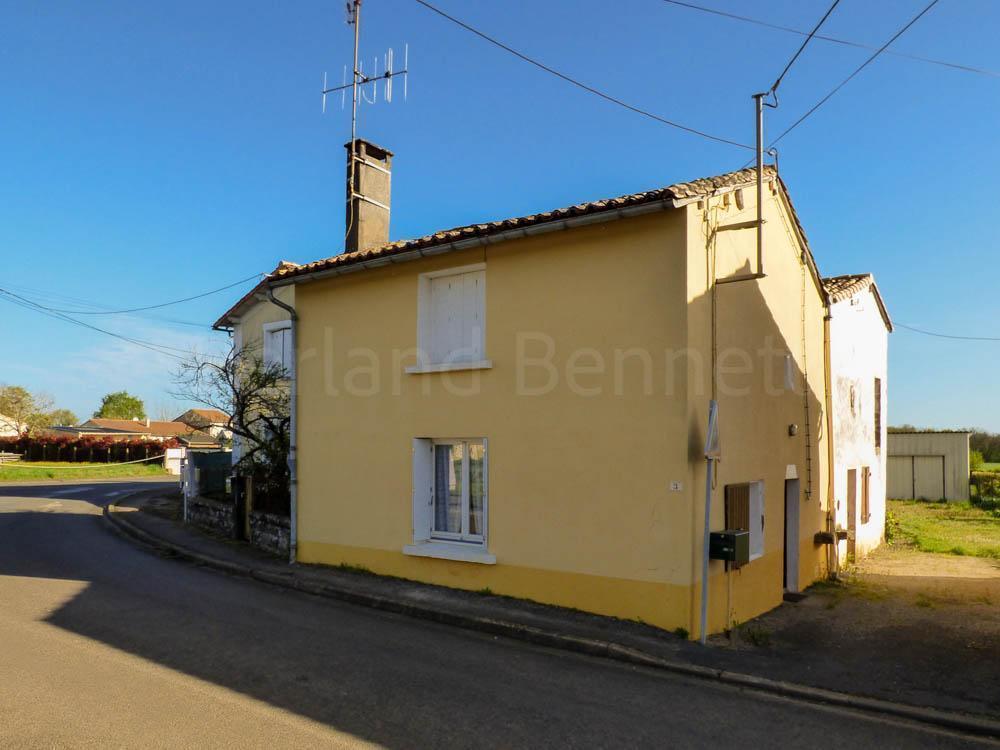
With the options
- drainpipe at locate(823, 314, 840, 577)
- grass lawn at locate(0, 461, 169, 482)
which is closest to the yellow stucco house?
drainpipe at locate(823, 314, 840, 577)

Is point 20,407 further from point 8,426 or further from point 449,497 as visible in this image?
point 449,497

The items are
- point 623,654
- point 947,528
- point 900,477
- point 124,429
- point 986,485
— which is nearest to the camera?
point 623,654

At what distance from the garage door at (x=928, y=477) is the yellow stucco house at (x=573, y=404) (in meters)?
20.6

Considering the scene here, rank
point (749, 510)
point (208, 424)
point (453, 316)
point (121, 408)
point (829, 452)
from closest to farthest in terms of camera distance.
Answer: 1. point (749, 510)
2. point (453, 316)
3. point (829, 452)
4. point (208, 424)
5. point (121, 408)

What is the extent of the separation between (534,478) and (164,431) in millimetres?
74739

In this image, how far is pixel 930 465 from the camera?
28969 millimetres

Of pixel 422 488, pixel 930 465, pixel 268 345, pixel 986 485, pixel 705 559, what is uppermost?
pixel 268 345

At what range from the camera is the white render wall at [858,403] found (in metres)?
13.7

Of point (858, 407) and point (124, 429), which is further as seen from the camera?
point (124, 429)

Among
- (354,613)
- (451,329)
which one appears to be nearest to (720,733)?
(354,613)

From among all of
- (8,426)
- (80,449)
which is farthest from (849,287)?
(8,426)

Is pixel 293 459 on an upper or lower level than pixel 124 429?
upper

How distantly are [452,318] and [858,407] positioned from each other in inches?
389

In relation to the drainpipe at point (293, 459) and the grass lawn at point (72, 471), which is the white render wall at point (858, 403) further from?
the grass lawn at point (72, 471)
